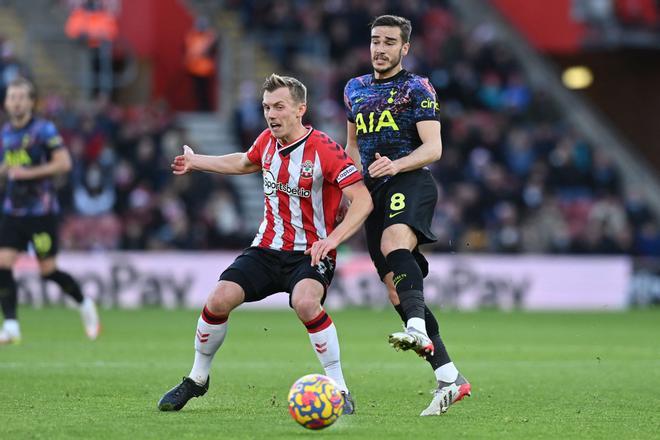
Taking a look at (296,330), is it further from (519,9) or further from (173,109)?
(519,9)

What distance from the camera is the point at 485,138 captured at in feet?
87.6

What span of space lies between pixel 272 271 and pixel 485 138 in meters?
18.4

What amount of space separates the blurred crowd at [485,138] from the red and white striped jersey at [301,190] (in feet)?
51.5

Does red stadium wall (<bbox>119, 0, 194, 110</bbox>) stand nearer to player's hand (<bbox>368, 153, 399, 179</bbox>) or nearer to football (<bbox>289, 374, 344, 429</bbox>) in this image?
player's hand (<bbox>368, 153, 399, 179</bbox>)

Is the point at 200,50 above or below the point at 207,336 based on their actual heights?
above

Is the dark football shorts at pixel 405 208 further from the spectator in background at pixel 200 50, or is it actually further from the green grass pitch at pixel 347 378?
the spectator in background at pixel 200 50

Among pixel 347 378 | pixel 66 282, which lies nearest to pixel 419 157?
pixel 347 378

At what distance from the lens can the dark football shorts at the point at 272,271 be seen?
8.57 meters

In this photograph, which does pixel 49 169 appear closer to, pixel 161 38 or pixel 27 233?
pixel 27 233

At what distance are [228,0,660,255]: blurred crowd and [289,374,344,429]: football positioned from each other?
16793mm

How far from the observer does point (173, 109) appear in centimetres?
2889

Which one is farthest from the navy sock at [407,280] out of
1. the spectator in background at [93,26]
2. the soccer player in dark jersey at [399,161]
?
the spectator in background at [93,26]

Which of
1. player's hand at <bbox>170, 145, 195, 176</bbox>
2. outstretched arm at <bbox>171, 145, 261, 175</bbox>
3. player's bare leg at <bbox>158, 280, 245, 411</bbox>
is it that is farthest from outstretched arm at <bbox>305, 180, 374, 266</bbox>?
player's hand at <bbox>170, 145, 195, 176</bbox>

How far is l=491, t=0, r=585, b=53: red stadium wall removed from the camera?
3114 centimetres
